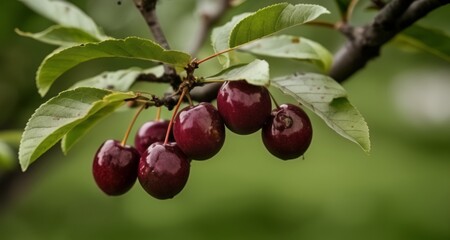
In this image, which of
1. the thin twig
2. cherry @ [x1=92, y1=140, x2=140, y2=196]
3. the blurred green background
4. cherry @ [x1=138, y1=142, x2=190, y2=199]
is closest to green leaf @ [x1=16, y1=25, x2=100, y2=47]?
cherry @ [x1=92, y1=140, x2=140, y2=196]

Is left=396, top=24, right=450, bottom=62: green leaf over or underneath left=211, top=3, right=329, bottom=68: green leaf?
underneath

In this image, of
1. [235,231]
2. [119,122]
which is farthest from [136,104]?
[119,122]

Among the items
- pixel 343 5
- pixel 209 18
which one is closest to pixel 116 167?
pixel 343 5

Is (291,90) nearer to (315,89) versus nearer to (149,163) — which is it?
(315,89)

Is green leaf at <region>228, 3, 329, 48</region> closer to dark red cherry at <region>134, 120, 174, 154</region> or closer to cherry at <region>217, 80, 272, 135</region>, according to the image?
cherry at <region>217, 80, 272, 135</region>

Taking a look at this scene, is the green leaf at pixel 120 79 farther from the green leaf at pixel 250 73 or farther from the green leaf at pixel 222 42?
the green leaf at pixel 250 73

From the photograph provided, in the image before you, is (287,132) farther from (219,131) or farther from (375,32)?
(375,32)
